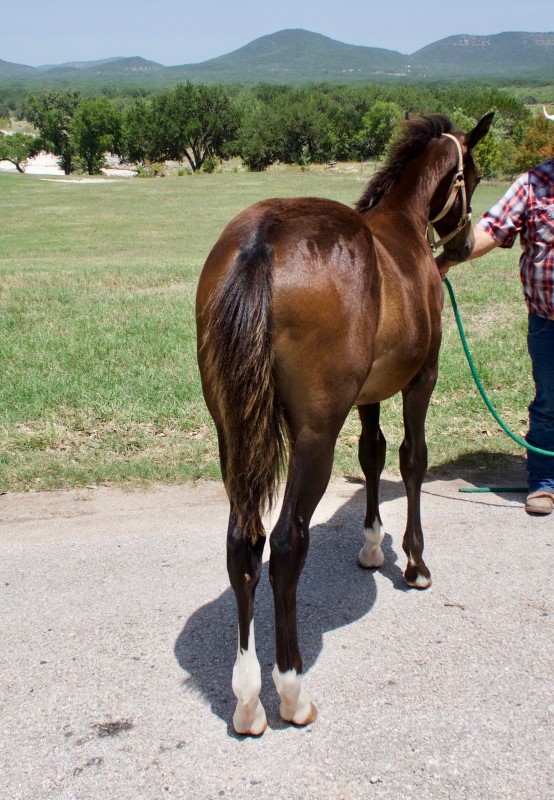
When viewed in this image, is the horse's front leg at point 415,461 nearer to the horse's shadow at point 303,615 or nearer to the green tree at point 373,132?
the horse's shadow at point 303,615


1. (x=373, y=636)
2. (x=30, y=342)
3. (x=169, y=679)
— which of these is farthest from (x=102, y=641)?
(x=30, y=342)

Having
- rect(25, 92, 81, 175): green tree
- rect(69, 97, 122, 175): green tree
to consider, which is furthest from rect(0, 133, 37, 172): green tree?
rect(69, 97, 122, 175): green tree

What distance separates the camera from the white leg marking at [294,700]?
9.53ft

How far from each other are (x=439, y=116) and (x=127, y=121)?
270ft

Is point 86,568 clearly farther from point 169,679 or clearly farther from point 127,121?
point 127,121

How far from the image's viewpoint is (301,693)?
2926 mm

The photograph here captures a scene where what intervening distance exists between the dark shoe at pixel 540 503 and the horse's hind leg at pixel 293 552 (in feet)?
7.83

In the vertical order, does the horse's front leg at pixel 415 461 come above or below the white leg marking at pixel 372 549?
above

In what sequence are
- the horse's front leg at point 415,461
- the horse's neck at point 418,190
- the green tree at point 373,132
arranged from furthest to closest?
the green tree at point 373,132
the horse's neck at point 418,190
the horse's front leg at point 415,461

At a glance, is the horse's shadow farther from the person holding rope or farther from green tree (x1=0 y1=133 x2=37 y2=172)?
green tree (x1=0 y1=133 x2=37 y2=172)

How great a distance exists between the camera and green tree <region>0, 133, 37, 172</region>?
303 ft

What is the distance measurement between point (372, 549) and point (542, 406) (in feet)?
5.93

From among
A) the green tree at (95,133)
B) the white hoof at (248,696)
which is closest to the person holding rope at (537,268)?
the white hoof at (248,696)

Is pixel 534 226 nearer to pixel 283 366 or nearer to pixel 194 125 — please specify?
pixel 283 366
